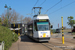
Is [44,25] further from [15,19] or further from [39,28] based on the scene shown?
[15,19]

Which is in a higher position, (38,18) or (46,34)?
(38,18)

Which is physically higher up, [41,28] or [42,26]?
[42,26]

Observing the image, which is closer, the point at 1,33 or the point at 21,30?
the point at 1,33

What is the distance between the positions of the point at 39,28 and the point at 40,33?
2.11 feet

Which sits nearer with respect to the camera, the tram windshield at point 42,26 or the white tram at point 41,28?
the white tram at point 41,28

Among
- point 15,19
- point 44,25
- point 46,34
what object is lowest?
point 46,34

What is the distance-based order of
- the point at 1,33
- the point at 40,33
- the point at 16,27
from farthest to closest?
the point at 16,27 < the point at 40,33 < the point at 1,33

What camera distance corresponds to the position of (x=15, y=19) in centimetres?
5700

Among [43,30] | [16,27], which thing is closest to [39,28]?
[43,30]

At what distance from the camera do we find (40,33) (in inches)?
659

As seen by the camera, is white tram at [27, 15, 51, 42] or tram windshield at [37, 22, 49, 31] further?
tram windshield at [37, 22, 49, 31]

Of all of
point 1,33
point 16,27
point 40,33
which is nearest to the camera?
point 1,33

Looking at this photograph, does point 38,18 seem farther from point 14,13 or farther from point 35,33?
point 14,13

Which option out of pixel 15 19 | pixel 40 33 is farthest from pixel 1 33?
pixel 15 19
